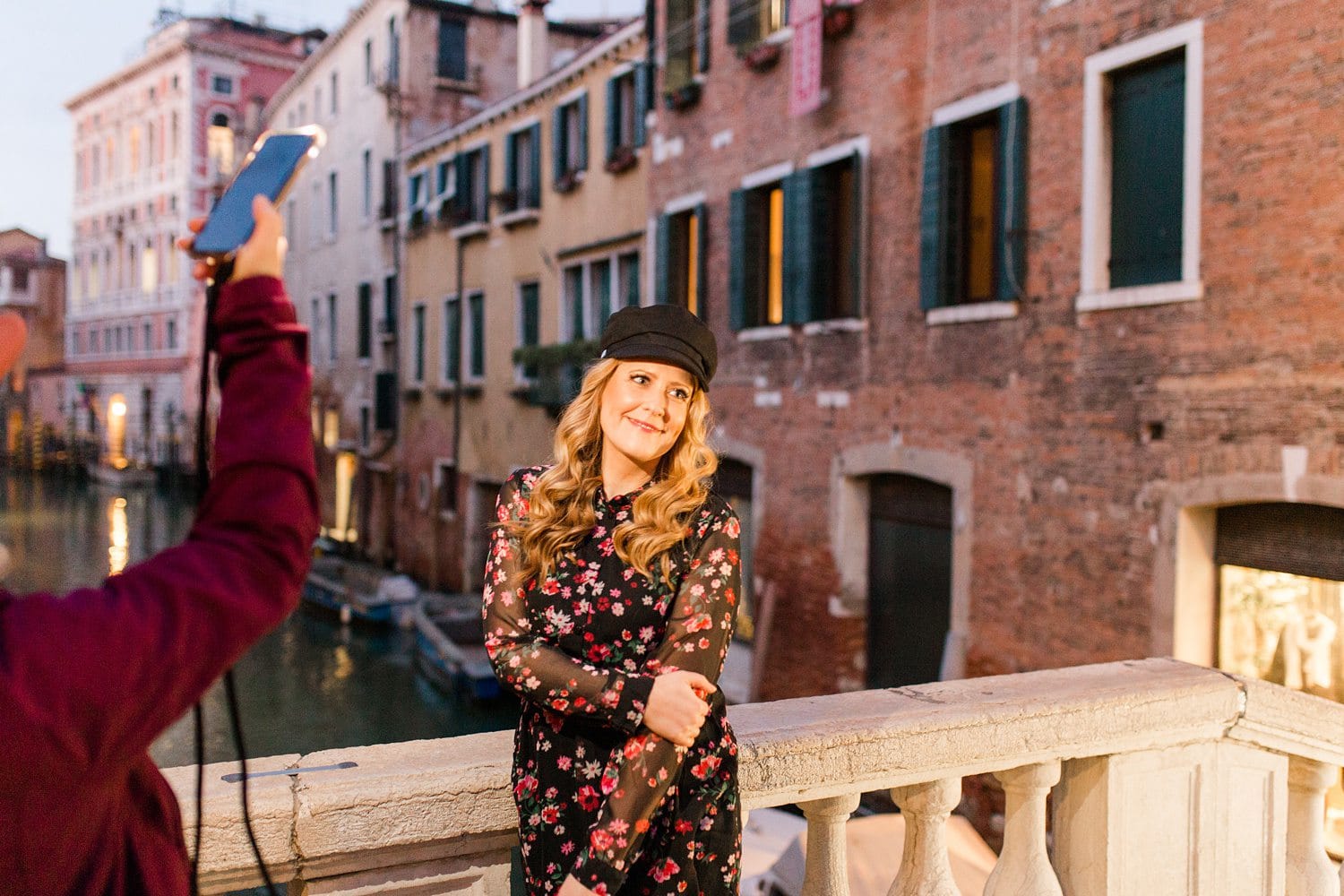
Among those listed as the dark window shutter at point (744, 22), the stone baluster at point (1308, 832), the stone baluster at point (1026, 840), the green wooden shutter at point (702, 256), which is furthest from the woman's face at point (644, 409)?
the green wooden shutter at point (702, 256)

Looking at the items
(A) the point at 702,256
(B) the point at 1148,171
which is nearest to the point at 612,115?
(A) the point at 702,256

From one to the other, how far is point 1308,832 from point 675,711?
2035 millimetres

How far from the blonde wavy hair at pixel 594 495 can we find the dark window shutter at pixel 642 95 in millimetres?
12882

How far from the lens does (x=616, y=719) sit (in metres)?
1.78

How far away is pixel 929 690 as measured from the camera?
2.69 metres

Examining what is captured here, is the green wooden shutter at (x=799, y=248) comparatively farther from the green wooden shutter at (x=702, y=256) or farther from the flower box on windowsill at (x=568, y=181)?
the flower box on windowsill at (x=568, y=181)

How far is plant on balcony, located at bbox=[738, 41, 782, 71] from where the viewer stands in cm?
1137

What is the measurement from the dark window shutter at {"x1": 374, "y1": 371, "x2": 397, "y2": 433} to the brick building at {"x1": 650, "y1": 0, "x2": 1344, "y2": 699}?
12.5 m

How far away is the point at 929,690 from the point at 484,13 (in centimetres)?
2392

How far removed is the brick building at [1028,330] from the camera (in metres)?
6.65

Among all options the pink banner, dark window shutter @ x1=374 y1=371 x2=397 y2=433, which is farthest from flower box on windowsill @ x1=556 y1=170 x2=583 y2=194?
dark window shutter @ x1=374 y1=371 x2=397 y2=433

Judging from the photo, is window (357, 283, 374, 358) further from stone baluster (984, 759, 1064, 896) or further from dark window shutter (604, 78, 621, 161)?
stone baluster (984, 759, 1064, 896)

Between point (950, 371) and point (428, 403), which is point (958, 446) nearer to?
point (950, 371)

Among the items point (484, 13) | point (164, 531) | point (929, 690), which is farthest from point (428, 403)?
point (929, 690)
